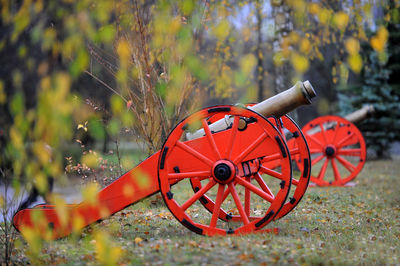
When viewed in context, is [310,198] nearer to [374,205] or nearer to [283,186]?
[374,205]

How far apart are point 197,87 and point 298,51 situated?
4137 mm

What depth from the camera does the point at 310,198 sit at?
25.3 feet

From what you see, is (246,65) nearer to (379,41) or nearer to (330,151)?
(379,41)

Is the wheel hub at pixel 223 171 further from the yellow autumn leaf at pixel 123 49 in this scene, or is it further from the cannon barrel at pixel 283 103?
the yellow autumn leaf at pixel 123 49

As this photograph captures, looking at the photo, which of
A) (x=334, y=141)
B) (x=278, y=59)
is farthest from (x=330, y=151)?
(x=278, y=59)

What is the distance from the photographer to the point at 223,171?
439cm

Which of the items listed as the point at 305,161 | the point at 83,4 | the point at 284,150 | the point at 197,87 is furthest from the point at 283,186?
the point at 197,87

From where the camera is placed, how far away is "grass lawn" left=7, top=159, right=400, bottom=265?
12.5ft

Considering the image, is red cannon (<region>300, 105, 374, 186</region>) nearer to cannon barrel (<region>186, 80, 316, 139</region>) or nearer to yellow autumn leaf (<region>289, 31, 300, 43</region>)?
yellow autumn leaf (<region>289, 31, 300, 43</region>)

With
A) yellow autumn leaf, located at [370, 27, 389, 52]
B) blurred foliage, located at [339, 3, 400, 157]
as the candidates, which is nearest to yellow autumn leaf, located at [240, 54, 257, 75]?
yellow autumn leaf, located at [370, 27, 389, 52]

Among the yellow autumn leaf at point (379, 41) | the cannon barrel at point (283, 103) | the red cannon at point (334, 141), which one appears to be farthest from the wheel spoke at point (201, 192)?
the red cannon at point (334, 141)

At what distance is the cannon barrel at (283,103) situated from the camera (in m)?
4.74

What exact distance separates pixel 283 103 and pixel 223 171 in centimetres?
92

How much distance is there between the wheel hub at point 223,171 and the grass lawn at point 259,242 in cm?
50
